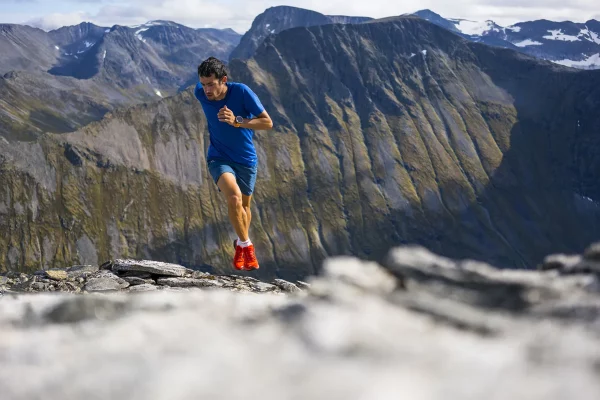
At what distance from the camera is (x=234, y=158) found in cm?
1282

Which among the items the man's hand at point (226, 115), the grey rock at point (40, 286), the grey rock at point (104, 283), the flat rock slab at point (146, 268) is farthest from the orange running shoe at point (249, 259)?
the grey rock at point (40, 286)

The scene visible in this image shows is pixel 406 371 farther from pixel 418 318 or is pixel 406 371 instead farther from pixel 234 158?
pixel 234 158

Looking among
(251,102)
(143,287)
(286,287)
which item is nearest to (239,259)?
(286,287)

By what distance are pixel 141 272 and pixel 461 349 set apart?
40.7 ft

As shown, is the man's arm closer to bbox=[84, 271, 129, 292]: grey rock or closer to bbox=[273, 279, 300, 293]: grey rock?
bbox=[273, 279, 300, 293]: grey rock

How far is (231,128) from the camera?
→ 1245cm

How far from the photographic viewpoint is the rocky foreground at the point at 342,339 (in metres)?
3.04

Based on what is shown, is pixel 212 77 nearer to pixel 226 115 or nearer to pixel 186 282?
pixel 226 115

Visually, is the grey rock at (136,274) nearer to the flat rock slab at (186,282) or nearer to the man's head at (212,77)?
the flat rock slab at (186,282)

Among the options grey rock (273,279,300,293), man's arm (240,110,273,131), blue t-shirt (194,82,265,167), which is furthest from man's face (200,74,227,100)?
grey rock (273,279,300,293)

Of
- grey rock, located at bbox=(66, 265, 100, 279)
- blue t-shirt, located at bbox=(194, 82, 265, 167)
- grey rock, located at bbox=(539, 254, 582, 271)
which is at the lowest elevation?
grey rock, located at bbox=(66, 265, 100, 279)

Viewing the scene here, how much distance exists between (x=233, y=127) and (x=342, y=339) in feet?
31.5

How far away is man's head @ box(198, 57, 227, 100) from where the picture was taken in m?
11.6

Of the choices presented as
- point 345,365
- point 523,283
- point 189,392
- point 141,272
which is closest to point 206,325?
point 189,392
